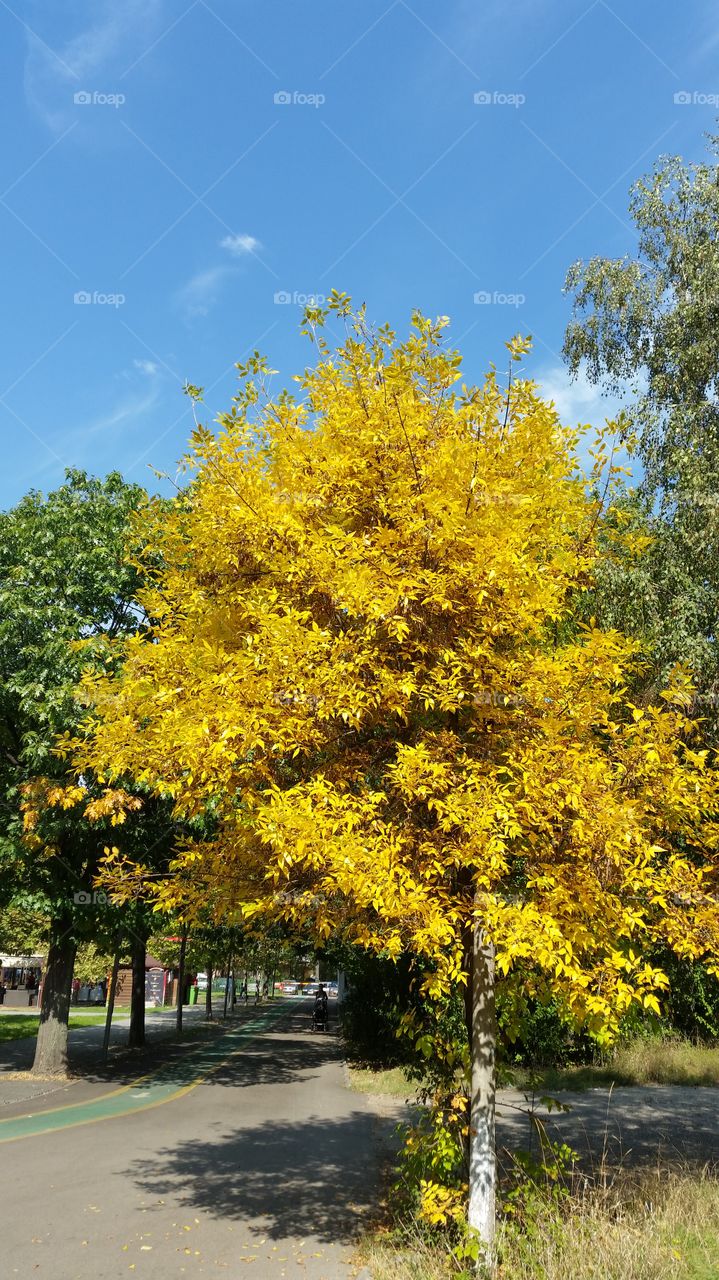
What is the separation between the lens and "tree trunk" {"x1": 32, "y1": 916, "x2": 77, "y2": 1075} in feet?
58.2

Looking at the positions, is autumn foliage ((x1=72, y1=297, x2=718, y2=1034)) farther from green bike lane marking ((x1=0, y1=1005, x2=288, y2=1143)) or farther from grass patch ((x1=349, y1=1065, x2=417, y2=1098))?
grass patch ((x1=349, y1=1065, x2=417, y2=1098))

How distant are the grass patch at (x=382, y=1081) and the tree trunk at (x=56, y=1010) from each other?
5760mm

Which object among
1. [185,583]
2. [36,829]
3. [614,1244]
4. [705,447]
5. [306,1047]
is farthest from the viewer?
[306,1047]

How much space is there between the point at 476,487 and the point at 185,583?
218cm

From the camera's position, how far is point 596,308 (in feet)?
46.4

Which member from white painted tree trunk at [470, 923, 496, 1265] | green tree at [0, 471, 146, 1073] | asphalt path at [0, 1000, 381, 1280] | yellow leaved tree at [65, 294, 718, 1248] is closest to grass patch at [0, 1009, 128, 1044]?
green tree at [0, 471, 146, 1073]

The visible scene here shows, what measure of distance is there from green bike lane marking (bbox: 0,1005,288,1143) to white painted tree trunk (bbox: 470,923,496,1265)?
315 inches

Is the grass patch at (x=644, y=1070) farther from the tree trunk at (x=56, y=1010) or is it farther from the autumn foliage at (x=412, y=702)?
the autumn foliage at (x=412, y=702)

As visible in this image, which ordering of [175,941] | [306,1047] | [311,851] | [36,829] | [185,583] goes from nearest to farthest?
[311,851], [185,583], [36,829], [306,1047], [175,941]

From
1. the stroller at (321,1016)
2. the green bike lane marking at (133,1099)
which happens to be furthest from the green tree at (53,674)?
the stroller at (321,1016)

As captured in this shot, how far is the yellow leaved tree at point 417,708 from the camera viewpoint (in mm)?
5070

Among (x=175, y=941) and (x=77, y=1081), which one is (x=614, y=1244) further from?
(x=175, y=941)

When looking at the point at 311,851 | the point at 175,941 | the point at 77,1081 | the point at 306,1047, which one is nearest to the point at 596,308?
the point at 311,851

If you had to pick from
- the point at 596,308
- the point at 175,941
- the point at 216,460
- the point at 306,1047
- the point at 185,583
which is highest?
the point at 596,308
